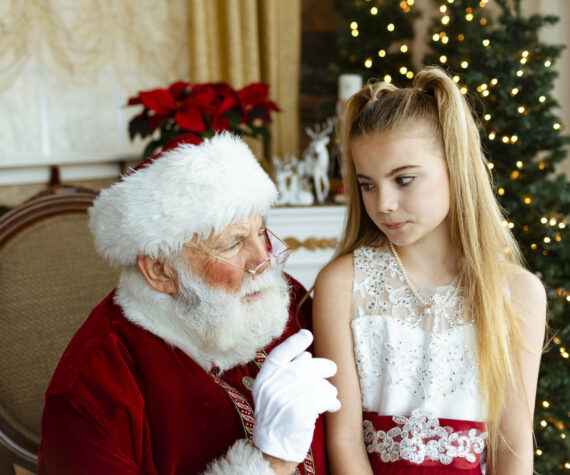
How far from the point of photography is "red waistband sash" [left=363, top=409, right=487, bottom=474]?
4.65ft

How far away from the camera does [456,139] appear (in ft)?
4.56

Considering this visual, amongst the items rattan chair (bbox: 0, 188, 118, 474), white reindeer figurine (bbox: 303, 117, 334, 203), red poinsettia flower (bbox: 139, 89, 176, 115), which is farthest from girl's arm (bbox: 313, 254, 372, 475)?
white reindeer figurine (bbox: 303, 117, 334, 203)

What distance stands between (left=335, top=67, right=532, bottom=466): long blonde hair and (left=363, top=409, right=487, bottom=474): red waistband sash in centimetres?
5

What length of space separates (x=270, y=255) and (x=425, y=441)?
586mm

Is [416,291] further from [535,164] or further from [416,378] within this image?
[535,164]

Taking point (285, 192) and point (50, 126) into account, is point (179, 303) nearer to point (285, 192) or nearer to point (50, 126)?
point (285, 192)

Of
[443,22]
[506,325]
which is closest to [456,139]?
[506,325]

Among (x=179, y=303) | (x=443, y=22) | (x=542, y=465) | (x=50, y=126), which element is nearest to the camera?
(x=179, y=303)

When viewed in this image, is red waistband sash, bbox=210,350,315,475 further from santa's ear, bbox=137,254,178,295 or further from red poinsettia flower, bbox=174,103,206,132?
red poinsettia flower, bbox=174,103,206,132

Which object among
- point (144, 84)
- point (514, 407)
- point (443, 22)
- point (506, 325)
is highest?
point (443, 22)

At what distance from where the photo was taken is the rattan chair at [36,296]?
1585 millimetres

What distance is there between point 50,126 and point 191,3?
1.04 meters

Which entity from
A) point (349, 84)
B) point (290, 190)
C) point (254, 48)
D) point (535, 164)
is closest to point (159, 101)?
point (290, 190)

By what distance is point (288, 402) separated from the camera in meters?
1.17
